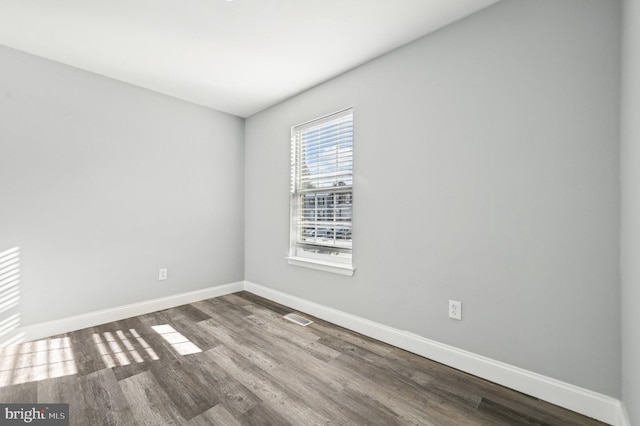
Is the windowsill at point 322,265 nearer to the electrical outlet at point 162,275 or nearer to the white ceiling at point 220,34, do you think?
the electrical outlet at point 162,275

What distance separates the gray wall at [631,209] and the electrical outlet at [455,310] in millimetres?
787

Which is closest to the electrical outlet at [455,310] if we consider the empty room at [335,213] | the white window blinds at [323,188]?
the empty room at [335,213]

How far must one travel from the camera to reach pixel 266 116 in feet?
12.0

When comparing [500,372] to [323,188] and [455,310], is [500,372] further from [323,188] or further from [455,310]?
Answer: [323,188]

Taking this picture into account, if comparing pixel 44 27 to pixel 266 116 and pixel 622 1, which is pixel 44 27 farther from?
pixel 622 1

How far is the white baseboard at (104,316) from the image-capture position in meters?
2.39

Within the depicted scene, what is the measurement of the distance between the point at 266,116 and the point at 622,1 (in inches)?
125

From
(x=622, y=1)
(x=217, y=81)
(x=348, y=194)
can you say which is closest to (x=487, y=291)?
(x=348, y=194)

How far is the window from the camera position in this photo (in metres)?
2.80

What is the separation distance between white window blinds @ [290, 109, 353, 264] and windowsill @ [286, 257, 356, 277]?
0.08 metres

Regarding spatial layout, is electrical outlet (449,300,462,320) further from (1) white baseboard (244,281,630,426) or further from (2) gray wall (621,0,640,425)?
(2) gray wall (621,0,640,425)

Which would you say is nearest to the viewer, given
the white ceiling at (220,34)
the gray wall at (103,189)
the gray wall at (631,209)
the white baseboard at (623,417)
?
the gray wall at (631,209)
